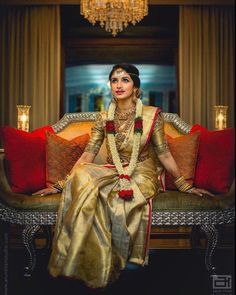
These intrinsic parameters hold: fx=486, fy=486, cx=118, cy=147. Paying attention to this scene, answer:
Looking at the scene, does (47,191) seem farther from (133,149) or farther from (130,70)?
(130,70)

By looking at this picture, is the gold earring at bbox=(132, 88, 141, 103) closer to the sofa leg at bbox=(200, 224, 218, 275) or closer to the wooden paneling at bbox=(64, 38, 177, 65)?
the sofa leg at bbox=(200, 224, 218, 275)

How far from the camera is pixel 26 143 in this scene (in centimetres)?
321

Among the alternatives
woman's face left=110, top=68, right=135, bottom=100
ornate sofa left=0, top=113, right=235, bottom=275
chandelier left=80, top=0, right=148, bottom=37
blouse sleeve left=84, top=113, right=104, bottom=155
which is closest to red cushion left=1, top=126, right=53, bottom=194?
ornate sofa left=0, top=113, right=235, bottom=275

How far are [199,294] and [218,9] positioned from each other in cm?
484

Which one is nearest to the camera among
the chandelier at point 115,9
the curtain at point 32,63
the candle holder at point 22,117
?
the chandelier at point 115,9

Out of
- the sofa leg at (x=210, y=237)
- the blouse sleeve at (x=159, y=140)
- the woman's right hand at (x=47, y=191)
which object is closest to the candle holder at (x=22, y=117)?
the woman's right hand at (x=47, y=191)

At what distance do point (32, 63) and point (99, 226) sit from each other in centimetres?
434

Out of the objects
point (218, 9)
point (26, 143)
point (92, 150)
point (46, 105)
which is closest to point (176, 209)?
point (92, 150)

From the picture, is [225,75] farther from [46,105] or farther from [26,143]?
[26,143]

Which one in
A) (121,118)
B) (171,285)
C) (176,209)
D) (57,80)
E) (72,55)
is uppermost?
(72,55)

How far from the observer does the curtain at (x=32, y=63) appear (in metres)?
6.44

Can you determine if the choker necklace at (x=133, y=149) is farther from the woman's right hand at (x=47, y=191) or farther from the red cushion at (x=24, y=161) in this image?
the red cushion at (x=24, y=161)

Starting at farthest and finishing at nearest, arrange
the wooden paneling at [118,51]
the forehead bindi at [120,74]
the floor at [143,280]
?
the wooden paneling at [118,51] < the forehead bindi at [120,74] < the floor at [143,280]

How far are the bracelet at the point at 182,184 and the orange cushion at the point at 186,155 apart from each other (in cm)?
22
